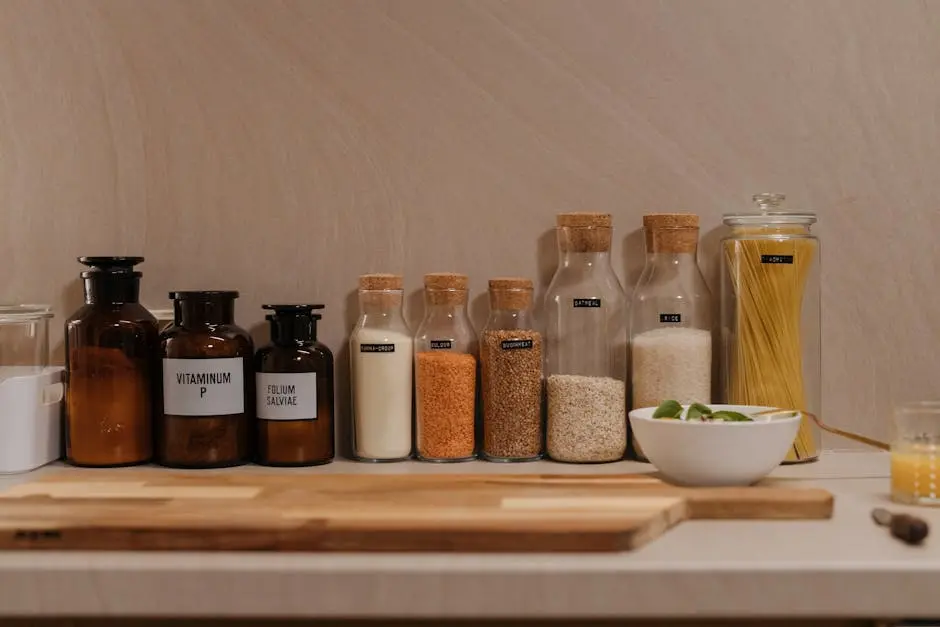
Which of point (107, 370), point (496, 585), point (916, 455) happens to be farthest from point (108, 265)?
point (916, 455)

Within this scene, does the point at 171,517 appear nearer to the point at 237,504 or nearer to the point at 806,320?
the point at 237,504

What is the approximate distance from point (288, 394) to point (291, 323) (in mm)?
81

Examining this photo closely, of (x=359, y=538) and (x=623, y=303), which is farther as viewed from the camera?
(x=623, y=303)

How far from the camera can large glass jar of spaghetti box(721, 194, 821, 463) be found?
1153 millimetres

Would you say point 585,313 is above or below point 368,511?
above

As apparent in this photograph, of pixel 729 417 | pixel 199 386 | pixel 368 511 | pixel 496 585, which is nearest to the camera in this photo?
pixel 496 585

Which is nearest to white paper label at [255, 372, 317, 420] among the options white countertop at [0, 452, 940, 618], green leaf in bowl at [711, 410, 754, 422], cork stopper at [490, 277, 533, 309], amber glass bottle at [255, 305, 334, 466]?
amber glass bottle at [255, 305, 334, 466]

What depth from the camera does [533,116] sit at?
126 centimetres

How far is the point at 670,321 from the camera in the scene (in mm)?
1188

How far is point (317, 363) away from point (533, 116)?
41cm

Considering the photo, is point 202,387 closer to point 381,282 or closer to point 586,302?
point 381,282

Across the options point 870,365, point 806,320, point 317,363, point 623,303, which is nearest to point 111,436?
point 317,363

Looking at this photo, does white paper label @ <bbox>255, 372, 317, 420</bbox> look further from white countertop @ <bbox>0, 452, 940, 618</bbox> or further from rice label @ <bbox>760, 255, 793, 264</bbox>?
rice label @ <bbox>760, 255, 793, 264</bbox>

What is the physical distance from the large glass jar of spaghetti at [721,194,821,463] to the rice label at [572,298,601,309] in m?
0.16
